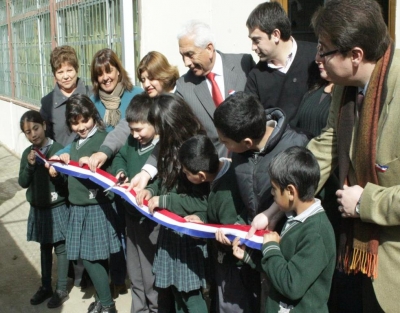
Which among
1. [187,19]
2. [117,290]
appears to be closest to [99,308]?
[117,290]

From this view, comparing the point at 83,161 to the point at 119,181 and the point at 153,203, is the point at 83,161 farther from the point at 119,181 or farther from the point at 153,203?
the point at 153,203

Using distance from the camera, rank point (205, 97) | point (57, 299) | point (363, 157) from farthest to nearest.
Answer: point (57, 299) < point (205, 97) < point (363, 157)

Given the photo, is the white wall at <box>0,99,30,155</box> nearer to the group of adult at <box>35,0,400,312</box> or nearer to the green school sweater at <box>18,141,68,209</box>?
the green school sweater at <box>18,141,68,209</box>

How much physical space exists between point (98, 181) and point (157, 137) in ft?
1.71

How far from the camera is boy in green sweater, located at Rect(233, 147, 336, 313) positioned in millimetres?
2479

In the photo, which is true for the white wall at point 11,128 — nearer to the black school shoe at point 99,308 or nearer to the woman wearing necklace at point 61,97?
the woman wearing necklace at point 61,97

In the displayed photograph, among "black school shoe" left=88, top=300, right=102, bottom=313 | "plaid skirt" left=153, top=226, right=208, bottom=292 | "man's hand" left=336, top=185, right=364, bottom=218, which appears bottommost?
"black school shoe" left=88, top=300, right=102, bottom=313

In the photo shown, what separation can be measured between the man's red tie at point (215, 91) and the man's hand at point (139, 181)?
692 millimetres

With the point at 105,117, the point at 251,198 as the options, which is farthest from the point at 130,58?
the point at 251,198

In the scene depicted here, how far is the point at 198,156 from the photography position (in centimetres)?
312

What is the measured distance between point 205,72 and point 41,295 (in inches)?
93.1

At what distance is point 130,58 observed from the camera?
618 centimetres

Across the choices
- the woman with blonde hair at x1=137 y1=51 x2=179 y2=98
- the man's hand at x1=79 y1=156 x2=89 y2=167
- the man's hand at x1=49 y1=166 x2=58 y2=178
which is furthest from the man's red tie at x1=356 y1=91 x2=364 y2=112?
the man's hand at x1=49 y1=166 x2=58 y2=178

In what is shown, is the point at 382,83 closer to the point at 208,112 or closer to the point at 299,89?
the point at 299,89
